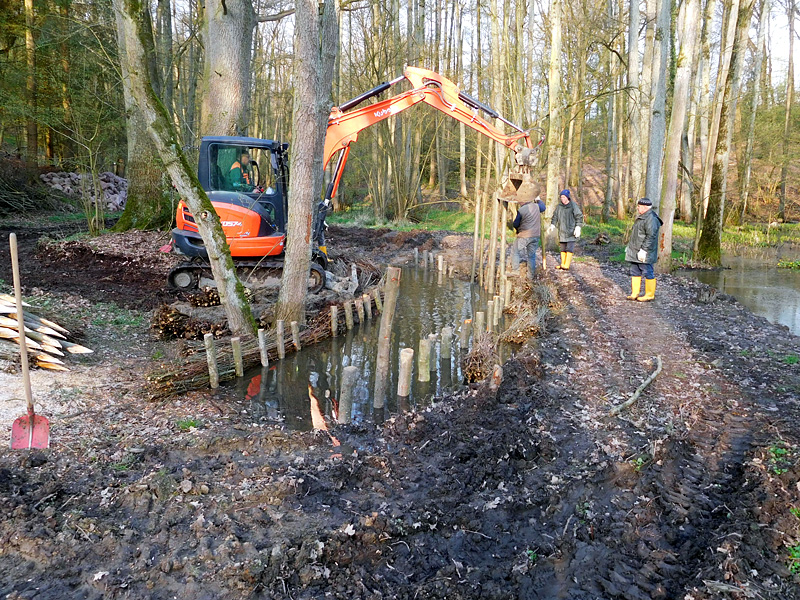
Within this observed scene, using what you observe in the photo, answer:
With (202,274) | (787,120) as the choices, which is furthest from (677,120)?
(787,120)

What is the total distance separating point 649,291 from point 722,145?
6.83 meters

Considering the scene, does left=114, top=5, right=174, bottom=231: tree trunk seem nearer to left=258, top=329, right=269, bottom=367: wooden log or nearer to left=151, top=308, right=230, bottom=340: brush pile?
left=151, top=308, right=230, bottom=340: brush pile

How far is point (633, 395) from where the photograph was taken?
6.12 meters

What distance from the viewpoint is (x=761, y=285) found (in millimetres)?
14039

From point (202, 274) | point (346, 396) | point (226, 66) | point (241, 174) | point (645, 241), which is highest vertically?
point (226, 66)

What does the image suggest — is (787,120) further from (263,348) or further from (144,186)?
(263,348)

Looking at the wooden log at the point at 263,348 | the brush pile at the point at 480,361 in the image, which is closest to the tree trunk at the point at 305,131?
the wooden log at the point at 263,348

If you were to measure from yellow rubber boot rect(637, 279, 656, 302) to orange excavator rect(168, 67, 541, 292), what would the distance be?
2935 millimetres

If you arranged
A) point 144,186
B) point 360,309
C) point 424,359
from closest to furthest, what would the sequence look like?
1. point 424,359
2. point 360,309
3. point 144,186

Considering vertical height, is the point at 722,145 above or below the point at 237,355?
above

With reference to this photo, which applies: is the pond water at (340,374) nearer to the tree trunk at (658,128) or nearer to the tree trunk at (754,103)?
the tree trunk at (658,128)

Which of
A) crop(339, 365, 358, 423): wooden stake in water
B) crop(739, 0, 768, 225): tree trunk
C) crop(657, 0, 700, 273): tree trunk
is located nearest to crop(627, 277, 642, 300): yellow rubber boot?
crop(657, 0, 700, 273): tree trunk

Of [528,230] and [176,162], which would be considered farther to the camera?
[528,230]

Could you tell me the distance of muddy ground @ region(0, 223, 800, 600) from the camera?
11.7 feet
